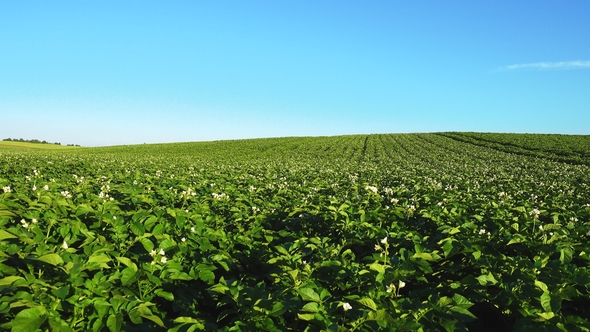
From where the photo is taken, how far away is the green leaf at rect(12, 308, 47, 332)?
2.79 meters

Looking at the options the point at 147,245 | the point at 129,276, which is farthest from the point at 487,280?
the point at 147,245

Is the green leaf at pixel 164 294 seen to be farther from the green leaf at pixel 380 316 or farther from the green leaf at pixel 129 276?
the green leaf at pixel 380 316

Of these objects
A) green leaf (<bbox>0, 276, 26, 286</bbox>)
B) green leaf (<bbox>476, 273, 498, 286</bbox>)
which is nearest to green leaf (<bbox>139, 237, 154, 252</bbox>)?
green leaf (<bbox>0, 276, 26, 286</bbox>)

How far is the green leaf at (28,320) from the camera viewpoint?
279 cm

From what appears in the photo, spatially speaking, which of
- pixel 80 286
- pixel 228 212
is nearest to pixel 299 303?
pixel 80 286

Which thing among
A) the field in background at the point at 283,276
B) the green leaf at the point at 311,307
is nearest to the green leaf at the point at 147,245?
the field in background at the point at 283,276

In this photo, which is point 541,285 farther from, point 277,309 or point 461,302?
point 277,309

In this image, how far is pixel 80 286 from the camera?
3.70m

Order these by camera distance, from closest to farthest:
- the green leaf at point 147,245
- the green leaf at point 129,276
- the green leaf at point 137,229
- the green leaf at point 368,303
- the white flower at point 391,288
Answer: the green leaf at point 368,303 → the white flower at point 391,288 → the green leaf at point 129,276 → the green leaf at point 147,245 → the green leaf at point 137,229

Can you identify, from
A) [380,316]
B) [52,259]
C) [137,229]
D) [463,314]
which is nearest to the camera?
[380,316]

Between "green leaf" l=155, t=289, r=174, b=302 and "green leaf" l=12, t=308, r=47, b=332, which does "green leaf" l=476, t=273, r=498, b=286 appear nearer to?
"green leaf" l=155, t=289, r=174, b=302

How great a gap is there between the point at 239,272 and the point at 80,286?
190 cm

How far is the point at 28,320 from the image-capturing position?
9.32ft

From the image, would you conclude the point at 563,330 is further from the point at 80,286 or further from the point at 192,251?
the point at 80,286
